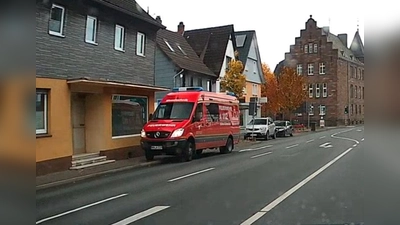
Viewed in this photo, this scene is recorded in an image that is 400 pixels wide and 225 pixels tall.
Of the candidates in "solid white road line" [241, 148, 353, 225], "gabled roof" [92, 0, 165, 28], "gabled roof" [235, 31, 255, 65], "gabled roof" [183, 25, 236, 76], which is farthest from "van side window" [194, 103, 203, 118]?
"gabled roof" [235, 31, 255, 65]

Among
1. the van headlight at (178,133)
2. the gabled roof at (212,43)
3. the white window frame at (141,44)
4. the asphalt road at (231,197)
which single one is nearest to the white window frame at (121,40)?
the white window frame at (141,44)

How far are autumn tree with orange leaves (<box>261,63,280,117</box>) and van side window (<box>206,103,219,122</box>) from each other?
564 inches

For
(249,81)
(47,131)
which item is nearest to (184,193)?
(47,131)

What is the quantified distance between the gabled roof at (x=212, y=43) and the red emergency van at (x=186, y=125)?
1767 centimetres

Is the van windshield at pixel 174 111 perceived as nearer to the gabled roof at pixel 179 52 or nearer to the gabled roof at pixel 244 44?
the gabled roof at pixel 179 52

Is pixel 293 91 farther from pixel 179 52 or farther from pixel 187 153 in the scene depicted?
pixel 179 52

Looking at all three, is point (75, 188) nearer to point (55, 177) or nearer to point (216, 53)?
point (55, 177)

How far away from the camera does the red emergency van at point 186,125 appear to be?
678 inches

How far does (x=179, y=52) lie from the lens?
33.9 meters

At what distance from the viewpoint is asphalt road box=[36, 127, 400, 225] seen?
5469mm

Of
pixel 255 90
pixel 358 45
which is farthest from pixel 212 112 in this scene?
pixel 255 90

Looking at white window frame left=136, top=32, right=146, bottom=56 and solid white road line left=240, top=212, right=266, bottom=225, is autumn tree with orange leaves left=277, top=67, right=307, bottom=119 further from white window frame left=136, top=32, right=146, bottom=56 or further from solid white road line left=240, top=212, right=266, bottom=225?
white window frame left=136, top=32, right=146, bottom=56
